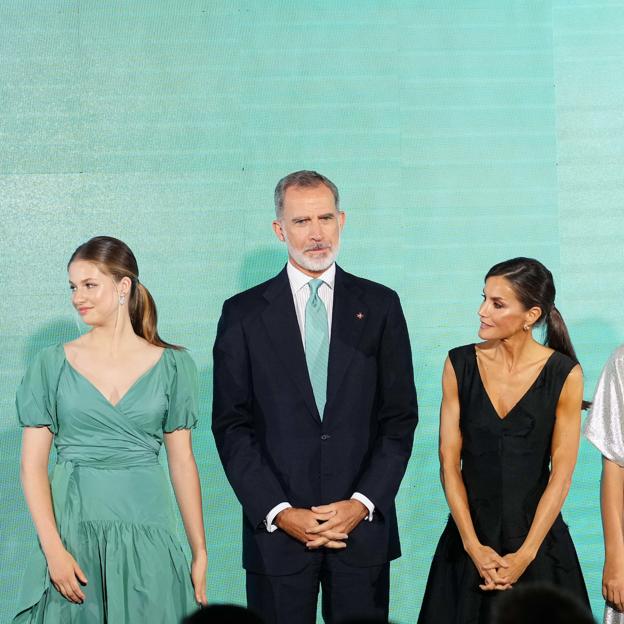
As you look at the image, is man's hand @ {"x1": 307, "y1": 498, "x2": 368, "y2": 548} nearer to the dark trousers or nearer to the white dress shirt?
the dark trousers

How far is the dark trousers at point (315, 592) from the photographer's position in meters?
3.25

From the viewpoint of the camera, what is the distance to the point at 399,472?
130 inches

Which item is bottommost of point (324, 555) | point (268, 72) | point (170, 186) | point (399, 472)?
point (324, 555)

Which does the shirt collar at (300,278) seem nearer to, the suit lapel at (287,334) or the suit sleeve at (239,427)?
the suit lapel at (287,334)

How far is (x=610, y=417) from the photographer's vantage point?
3.27 m

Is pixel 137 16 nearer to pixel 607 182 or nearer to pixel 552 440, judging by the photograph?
pixel 607 182

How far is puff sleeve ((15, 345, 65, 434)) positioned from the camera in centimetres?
319

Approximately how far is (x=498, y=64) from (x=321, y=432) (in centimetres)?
193

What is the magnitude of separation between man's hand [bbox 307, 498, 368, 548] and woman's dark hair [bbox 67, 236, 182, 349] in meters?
0.66

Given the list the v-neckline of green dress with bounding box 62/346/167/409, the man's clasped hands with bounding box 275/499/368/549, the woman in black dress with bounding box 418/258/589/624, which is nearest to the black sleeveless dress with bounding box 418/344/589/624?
the woman in black dress with bounding box 418/258/589/624

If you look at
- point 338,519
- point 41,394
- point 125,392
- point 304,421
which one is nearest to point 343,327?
point 304,421

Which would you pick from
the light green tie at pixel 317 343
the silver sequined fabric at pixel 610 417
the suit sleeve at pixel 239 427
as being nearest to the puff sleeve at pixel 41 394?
the suit sleeve at pixel 239 427

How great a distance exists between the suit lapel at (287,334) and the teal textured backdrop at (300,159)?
108 cm

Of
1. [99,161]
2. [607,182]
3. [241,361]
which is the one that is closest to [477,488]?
[241,361]
